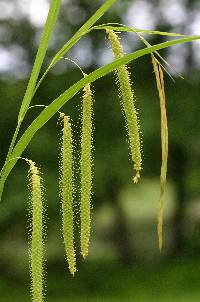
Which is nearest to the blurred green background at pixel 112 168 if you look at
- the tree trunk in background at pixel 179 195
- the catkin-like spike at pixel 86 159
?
the tree trunk in background at pixel 179 195

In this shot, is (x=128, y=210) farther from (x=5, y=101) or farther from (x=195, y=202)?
(x=5, y=101)

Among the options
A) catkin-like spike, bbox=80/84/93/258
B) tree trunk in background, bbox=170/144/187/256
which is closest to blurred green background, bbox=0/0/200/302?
tree trunk in background, bbox=170/144/187/256

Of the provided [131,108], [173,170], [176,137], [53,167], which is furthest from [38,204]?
[173,170]

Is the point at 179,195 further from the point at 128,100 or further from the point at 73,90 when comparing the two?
the point at 73,90

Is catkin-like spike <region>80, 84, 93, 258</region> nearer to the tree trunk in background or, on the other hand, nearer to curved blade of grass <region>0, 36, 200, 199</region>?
curved blade of grass <region>0, 36, 200, 199</region>

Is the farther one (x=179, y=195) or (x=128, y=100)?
(x=179, y=195)

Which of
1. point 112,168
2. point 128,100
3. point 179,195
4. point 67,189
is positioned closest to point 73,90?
point 128,100
